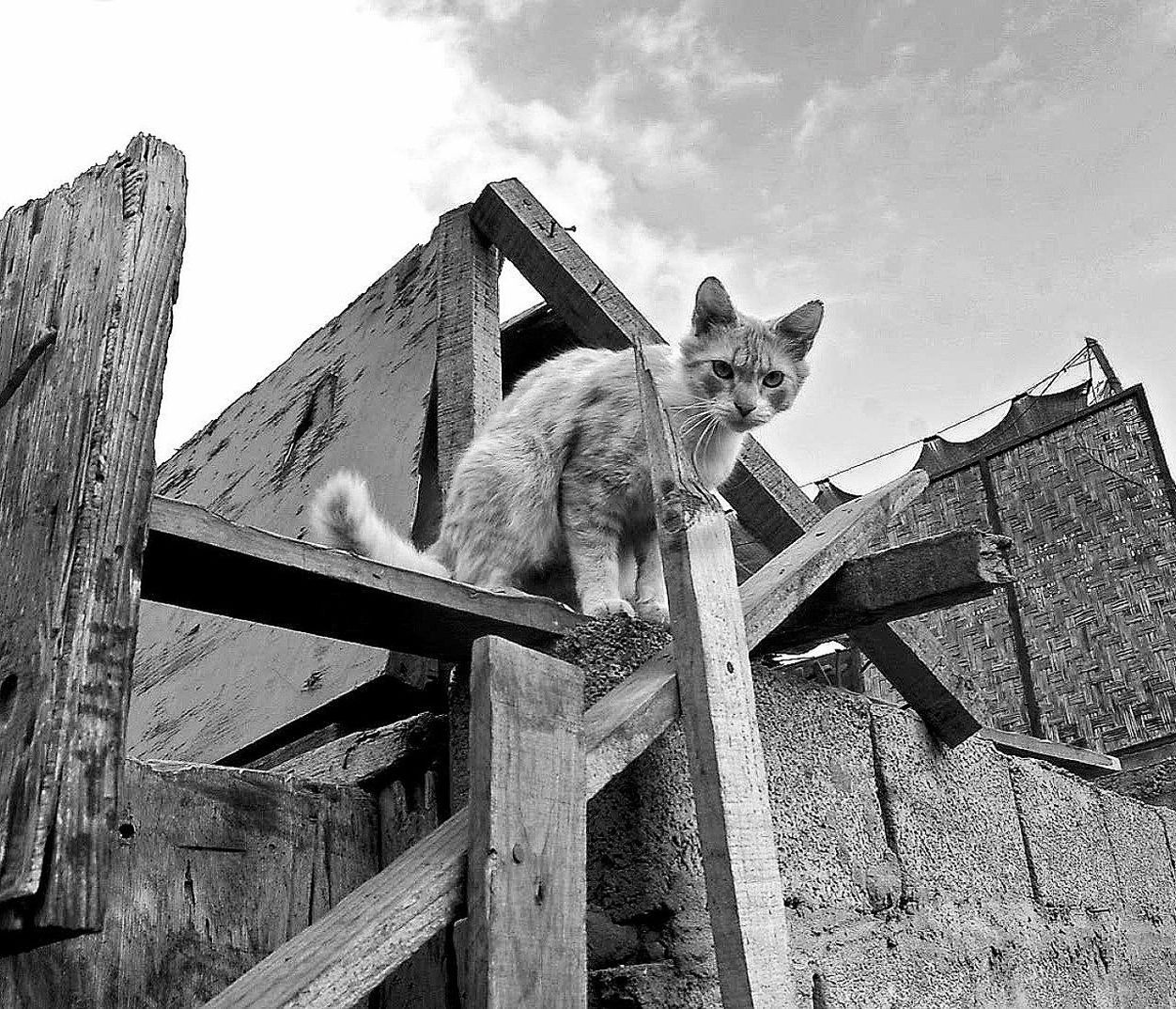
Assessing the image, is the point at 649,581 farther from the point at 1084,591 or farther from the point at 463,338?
the point at 1084,591

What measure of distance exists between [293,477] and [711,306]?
1.55 metres

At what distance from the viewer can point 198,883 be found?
204cm

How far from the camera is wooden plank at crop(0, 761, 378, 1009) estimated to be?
6.14 ft

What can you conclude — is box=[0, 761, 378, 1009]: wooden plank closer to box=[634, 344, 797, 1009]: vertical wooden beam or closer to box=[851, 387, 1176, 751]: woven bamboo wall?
box=[634, 344, 797, 1009]: vertical wooden beam

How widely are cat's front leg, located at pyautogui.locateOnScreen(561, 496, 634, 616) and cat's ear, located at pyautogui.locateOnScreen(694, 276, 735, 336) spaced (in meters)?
0.78

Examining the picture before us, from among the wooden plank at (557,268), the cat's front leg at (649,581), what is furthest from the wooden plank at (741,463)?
the cat's front leg at (649,581)

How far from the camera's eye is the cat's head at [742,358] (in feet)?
10.4

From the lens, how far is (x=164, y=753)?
330 centimetres

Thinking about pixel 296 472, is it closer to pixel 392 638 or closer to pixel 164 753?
pixel 164 753

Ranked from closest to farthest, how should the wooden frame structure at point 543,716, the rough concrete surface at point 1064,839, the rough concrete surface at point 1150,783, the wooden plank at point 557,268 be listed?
the wooden frame structure at point 543,716
the rough concrete surface at point 1064,839
the wooden plank at point 557,268
the rough concrete surface at point 1150,783

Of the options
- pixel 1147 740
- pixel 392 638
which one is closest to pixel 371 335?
pixel 392 638

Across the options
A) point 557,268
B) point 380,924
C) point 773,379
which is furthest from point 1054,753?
point 380,924

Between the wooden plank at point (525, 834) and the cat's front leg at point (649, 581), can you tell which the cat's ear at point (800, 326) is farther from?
the wooden plank at point (525, 834)

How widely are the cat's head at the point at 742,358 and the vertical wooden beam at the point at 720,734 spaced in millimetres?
1004
